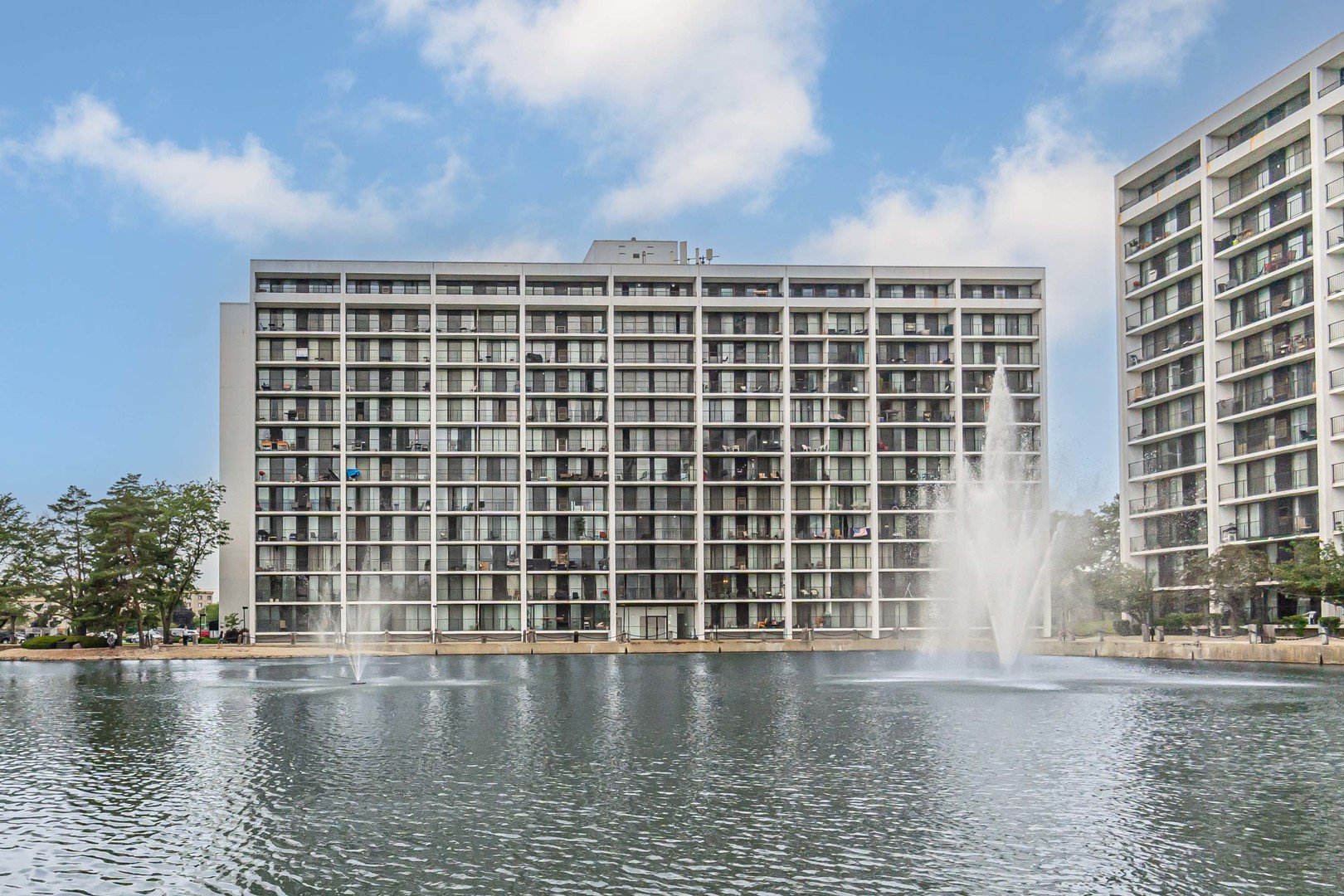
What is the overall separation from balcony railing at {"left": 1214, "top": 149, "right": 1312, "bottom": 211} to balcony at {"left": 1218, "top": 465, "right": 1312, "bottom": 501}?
70.9 feet

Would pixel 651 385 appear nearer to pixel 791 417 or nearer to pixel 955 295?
pixel 791 417

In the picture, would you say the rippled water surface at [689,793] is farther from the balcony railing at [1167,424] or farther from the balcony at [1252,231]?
the balcony railing at [1167,424]

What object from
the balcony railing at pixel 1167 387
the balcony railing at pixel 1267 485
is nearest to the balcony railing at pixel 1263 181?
the balcony railing at pixel 1167 387

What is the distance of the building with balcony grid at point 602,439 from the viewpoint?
437ft

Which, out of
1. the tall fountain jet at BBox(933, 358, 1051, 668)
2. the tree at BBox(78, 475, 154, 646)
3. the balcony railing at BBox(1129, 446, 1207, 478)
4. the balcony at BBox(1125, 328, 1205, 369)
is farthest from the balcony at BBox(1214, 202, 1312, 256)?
the tree at BBox(78, 475, 154, 646)

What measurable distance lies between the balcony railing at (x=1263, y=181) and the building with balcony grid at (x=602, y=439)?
33031 millimetres

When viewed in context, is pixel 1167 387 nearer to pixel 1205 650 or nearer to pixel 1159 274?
pixel 1159 274

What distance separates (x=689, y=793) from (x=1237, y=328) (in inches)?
3339

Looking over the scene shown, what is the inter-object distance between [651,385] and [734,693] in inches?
3071

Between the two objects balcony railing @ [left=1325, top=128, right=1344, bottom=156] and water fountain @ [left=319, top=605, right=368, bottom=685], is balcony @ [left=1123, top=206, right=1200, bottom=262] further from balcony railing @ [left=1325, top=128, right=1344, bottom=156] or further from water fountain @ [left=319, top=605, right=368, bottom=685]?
water fountain @ [left=319, top=605, right=368, bottom=685]

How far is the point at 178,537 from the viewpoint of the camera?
121 metres

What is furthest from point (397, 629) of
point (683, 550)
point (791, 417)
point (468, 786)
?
point (468, 786)

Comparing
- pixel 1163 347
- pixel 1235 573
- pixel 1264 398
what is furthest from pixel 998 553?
pixel 1163 347

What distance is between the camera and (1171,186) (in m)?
112
